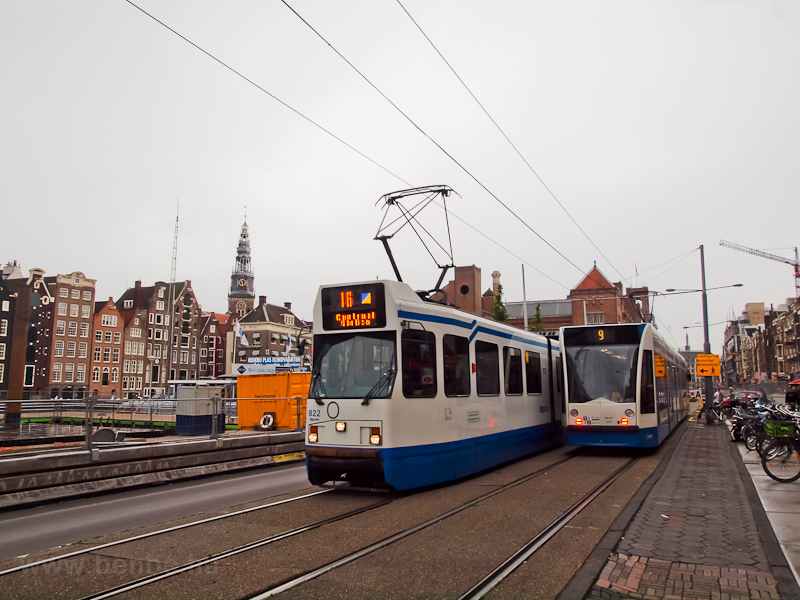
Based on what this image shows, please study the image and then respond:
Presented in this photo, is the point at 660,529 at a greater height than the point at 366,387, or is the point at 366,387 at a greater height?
the point at 366,387

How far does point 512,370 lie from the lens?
12.5m

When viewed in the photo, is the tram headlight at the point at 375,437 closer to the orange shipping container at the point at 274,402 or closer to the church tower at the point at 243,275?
the orange shipping container at the point at 274,402

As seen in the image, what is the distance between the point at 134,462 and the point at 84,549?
4645 millimetres

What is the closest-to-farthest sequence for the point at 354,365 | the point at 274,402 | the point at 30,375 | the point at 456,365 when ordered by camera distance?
the point at 354,365
the point at 456,365
the point at 274,402
the point at 30,375

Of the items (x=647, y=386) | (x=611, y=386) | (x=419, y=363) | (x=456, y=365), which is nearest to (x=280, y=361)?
(x=611, y=386)

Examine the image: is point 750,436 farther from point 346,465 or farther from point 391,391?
point 346,465

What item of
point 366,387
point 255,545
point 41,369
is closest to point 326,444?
point 366,387

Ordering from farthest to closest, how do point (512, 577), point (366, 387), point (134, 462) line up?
point (134, 462)
point (366, 387)
point (512, 577)

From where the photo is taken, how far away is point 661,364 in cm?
1502

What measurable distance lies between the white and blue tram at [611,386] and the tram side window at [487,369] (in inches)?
126

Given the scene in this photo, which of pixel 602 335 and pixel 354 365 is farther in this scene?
pixel 602 335

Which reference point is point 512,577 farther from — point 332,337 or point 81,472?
point 81,472

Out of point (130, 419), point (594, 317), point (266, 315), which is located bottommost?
point (130, 419)

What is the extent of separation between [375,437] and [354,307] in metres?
1.92
